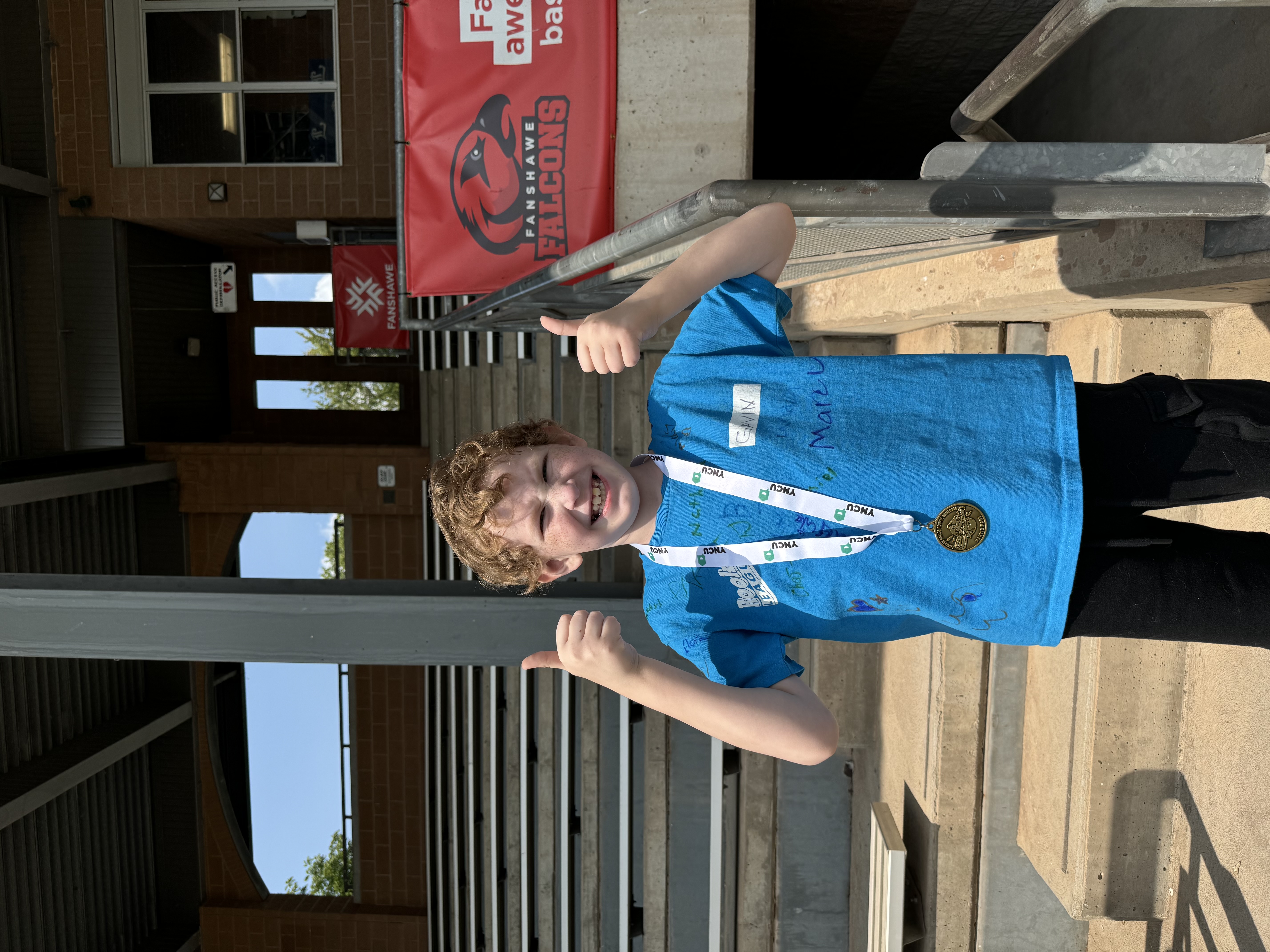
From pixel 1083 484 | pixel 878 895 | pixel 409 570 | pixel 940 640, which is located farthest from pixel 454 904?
pixel 1083 484

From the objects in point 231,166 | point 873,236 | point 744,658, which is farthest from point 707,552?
point 231,166

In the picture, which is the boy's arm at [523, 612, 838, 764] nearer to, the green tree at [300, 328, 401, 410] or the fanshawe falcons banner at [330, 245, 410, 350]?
the fanshawe falcons banner at [330, 245, 410, 350]

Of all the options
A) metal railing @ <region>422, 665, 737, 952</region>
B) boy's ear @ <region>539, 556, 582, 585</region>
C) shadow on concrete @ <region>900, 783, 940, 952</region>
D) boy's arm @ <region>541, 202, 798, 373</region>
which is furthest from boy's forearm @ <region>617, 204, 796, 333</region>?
metal railing @ <region>422, 665, 737, 952</region>

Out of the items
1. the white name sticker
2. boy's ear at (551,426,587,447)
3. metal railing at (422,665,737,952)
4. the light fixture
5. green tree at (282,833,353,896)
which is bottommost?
green tree at (282,833,353,896)

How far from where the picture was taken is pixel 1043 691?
309cm

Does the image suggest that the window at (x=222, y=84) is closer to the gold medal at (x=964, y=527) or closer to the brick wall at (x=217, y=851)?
the brick wall at (x=217, y=851)

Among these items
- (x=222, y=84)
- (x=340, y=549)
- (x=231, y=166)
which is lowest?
(x=340, y=549)

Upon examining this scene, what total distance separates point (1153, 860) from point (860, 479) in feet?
7.22

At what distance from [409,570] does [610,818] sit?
14.4 ft

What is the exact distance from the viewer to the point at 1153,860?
2.84 m

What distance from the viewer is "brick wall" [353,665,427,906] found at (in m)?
9.15

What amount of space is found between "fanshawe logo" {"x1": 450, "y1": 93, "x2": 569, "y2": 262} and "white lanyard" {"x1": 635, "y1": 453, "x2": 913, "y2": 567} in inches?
138

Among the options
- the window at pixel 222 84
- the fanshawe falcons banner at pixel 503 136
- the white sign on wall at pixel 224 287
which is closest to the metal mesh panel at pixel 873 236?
the fanshawe falcons banner at pixel 503 136

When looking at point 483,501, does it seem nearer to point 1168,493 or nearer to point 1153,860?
point 1168,493
